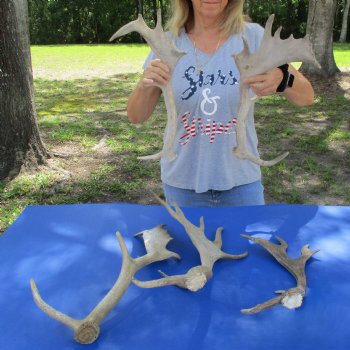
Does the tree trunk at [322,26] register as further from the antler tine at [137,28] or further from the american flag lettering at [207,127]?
the antler tine at [137,28]

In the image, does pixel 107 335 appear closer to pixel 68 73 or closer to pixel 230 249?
pixel 230 249

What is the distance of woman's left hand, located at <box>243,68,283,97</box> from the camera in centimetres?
168

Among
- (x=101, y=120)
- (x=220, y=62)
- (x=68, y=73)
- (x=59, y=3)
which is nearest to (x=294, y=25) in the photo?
(x=59, y=3)

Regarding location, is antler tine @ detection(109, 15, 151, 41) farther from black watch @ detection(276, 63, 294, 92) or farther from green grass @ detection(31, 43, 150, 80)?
green grass @ detection(31, 43, 150, 80)

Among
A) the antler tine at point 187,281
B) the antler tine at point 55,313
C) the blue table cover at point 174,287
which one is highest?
the antler tine at point 55,313

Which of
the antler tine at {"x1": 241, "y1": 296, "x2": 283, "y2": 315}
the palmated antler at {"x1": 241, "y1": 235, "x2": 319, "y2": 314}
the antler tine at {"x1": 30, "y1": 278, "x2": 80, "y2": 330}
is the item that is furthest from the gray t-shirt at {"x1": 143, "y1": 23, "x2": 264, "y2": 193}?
the antler tine at {"x1": 30, "y1": 278, "x2": 80, "y2": 330}

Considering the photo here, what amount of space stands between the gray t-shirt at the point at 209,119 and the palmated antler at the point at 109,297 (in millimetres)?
468

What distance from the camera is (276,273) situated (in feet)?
5.01

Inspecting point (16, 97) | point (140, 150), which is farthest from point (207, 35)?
point (140, 150)

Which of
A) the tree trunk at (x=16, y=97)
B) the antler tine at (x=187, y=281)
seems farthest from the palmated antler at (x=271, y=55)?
the tree trunk at (x=16, y=97)

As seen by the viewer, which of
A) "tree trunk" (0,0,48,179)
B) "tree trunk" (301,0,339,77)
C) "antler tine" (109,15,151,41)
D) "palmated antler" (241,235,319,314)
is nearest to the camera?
"palmated antler" (241,235,319,314)

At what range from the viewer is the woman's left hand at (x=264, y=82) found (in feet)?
5.53

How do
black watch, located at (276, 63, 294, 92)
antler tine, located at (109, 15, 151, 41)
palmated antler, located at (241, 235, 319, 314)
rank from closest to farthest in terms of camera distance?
1. palmated antler, located at (241, 235, 319, 314)
2. antler tine, located at (109, 15, 151, 41)
3. black watch, located at (276, 63, 294, 92)

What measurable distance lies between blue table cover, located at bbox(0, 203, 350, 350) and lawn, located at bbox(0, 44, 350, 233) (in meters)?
1.83
